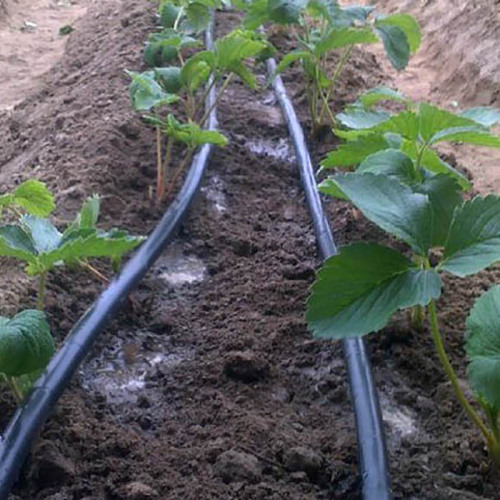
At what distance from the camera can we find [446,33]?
4488 millimetres

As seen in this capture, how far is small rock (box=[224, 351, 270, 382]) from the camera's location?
1.99m

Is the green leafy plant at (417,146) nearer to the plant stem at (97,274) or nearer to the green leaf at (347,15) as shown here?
the plant stem at (97,274)

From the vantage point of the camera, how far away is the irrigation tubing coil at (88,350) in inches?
63.3

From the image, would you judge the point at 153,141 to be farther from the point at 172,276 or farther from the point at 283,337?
the point at 283,337

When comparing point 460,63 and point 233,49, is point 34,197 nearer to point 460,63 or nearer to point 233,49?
point 233,49

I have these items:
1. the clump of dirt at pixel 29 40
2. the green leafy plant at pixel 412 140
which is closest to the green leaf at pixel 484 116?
the green leafy plant at pixel 412 140

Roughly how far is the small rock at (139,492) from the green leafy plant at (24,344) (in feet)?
0.96

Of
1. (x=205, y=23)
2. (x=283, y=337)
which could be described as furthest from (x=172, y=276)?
(x=205, y=23)

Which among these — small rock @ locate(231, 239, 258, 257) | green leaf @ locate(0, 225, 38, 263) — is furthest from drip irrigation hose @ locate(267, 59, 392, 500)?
green leaf @ locate(0, 225, 38, 263)

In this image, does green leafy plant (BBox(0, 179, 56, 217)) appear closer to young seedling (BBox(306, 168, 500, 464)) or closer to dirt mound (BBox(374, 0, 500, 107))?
young seedling (BBox(306, 168, 500, 464))

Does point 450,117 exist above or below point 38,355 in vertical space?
above

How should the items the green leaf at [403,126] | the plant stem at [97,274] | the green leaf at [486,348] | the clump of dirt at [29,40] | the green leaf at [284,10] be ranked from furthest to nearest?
the clump of dirt at [29,40]
the green leaf at [284,10]
the plant stem at [97,274]
the green leaf at [403,126]
the green leaf at [486,348]

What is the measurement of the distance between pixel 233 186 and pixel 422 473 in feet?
5.12

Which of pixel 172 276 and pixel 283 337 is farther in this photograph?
pixel 172 276
